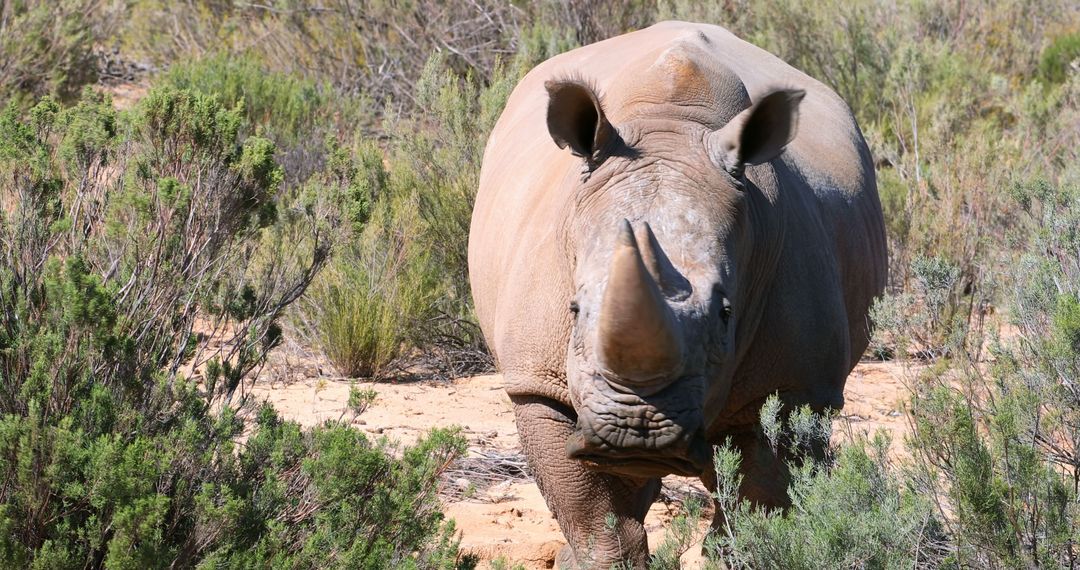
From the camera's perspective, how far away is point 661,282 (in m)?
3.15

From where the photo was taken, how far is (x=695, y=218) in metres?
3.41

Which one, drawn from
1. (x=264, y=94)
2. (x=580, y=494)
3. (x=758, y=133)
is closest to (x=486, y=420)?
(x=580, y=494)

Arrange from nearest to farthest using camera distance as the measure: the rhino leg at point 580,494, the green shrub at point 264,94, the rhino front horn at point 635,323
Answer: the rhino front horn at point 635,323, the rhino leg at point 580,494, the green shrub at point 264,94

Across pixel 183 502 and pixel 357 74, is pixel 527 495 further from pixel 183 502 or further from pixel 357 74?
pixel 357 74

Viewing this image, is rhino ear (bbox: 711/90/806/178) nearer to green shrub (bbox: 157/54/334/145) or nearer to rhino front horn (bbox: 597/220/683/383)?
rhino front horn (bbox: 597/220/683/383)

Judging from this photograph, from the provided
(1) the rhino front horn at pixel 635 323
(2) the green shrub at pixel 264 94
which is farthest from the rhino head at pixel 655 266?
(2) the green shrub at pixel 264 94

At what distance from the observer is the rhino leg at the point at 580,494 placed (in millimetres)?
3955

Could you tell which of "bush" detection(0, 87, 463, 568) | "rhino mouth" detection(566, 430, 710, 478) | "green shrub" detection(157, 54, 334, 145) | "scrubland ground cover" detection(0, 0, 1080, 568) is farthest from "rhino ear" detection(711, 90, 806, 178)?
"green shrub" detection(157, 54, 334, 145)

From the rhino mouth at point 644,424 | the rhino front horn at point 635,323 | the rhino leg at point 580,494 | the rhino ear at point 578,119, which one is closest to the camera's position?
the rhino front horn at point 635,323

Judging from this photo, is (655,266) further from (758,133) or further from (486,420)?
(486,420)

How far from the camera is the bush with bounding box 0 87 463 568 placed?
10.5ft

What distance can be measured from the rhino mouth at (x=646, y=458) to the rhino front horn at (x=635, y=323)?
8.2 inches

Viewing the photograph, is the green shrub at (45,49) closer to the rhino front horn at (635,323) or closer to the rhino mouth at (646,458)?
A: the rhino mouth at (646,458)

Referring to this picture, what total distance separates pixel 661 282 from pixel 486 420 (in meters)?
3.85
